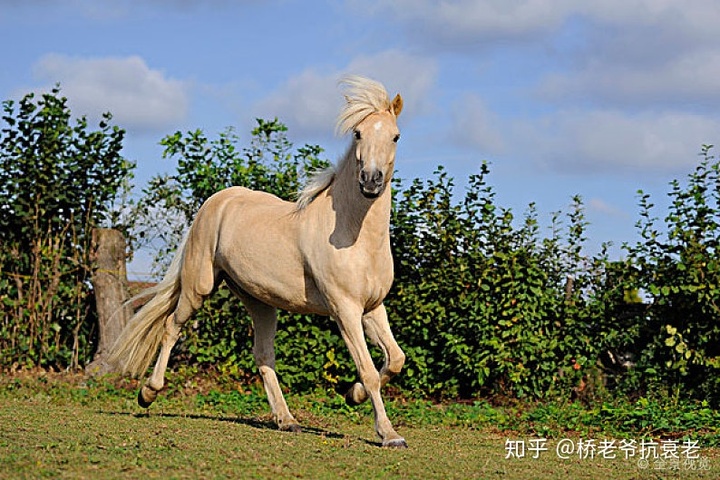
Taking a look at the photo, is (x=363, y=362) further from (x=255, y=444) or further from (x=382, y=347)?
(x=255, y=444)

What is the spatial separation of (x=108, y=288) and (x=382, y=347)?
5.55 meters

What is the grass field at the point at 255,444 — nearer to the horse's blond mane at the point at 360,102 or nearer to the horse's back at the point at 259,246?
the horse's back at the point at 259,246

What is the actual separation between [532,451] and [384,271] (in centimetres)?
189

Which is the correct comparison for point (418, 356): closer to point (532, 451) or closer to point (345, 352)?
point (345, 352)

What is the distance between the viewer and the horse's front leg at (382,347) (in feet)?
24.7

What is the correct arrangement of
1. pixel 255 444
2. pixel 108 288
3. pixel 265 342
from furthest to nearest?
pixel 108 288 → pixel 265 342 → pixel 255 444

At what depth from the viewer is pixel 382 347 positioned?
302 inches

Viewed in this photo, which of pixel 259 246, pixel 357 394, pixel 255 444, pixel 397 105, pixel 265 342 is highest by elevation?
pixel 397 105

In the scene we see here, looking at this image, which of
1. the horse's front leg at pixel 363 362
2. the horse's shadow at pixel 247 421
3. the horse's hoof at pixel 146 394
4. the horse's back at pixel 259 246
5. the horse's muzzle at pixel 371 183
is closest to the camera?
the horse's muzzle at pixel 371 183

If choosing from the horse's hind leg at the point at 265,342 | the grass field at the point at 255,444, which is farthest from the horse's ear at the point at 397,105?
the grass field at the point at 255,444

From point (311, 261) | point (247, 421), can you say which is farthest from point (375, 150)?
point (247, 421)

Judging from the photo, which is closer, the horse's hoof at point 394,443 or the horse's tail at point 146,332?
the horse's hoof at point 394,443

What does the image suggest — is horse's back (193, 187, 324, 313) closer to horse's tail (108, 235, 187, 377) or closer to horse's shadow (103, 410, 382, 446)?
horse's tail (108, 235, 187, 377)

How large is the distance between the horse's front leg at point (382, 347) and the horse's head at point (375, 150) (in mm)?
1114
